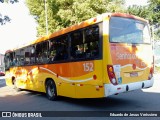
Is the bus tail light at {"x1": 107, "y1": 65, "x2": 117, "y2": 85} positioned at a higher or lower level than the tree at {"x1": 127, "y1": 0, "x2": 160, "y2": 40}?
lower

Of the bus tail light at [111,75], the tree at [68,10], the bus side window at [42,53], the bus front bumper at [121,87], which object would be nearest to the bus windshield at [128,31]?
the bus tail light at [111,75]

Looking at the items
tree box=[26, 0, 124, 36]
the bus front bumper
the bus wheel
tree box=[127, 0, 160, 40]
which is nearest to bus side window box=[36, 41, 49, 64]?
the bus wheel

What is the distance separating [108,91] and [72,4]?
20658 mm

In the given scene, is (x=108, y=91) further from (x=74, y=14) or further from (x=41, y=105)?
(x=74, y=14)

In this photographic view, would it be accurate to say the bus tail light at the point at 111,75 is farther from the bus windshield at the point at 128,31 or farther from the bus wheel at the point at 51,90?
the bus wheel at the point at 51,90

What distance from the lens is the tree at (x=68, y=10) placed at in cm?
2595

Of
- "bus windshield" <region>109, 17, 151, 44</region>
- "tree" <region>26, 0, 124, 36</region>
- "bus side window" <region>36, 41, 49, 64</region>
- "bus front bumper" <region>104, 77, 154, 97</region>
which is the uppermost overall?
"tree" <region>26, 0, 124, 36</region>

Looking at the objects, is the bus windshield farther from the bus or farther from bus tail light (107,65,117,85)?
bus tail light (107,65,117,85)

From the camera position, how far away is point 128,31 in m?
9.06

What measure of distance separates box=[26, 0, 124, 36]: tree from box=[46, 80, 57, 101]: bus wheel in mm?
14853

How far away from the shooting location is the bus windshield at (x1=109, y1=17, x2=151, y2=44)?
340 inches

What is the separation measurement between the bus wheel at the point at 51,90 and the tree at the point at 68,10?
14853 mm

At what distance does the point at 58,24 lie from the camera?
30.9m

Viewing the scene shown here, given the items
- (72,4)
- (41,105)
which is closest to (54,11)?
(72,4)
